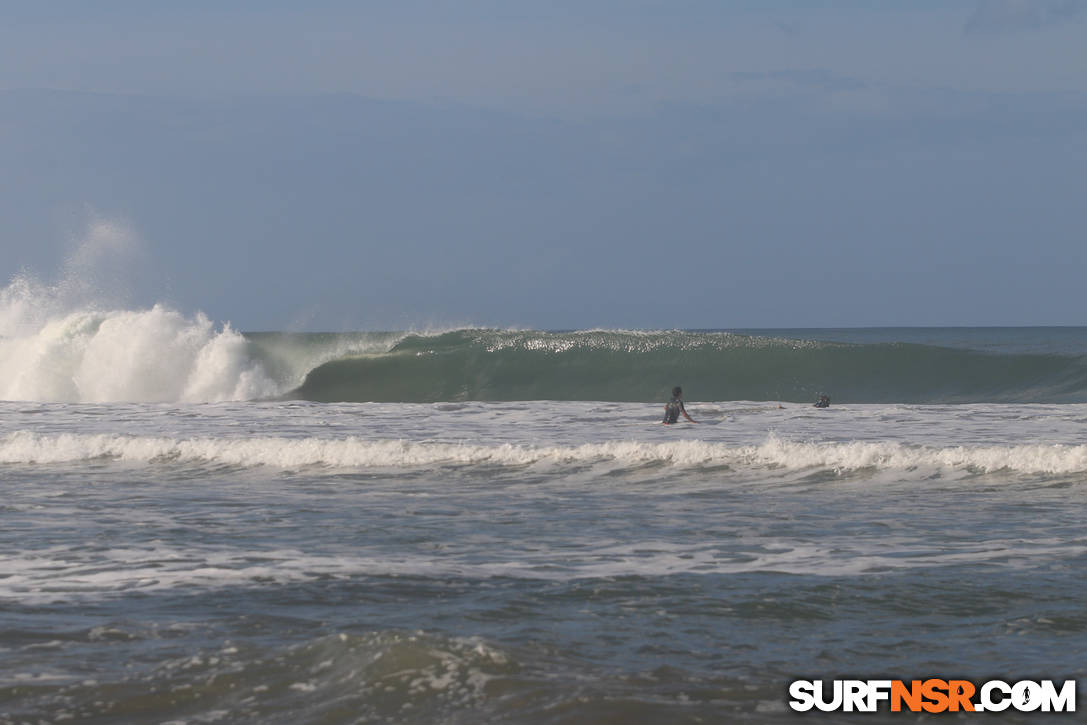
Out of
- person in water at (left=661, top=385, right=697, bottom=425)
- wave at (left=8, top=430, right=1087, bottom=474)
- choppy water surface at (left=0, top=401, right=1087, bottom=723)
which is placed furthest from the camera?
person in water at (left=661, top=385, right=697, bottom=425)

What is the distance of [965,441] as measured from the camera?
14.0 meters

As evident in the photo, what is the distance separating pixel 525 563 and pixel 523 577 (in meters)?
0.45

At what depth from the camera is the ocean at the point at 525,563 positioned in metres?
4.36

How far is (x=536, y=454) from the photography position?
1310 centimetres

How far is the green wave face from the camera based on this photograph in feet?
86.0

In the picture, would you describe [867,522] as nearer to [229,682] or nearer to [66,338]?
[229,682]

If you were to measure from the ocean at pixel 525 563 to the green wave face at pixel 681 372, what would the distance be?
7175 millimetres

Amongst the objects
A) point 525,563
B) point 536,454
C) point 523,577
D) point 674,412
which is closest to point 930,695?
point 523,577

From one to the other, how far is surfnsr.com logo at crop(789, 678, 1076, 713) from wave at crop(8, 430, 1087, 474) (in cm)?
759

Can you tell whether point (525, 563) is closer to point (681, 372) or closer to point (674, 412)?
point (674, 412)

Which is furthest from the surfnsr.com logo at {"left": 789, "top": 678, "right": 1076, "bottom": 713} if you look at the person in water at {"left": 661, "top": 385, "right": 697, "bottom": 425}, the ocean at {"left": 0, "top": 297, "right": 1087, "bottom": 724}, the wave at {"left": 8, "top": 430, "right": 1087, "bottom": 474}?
the person in water at {"left": 661, "top": 385, "right": 697, "bottom": 425}

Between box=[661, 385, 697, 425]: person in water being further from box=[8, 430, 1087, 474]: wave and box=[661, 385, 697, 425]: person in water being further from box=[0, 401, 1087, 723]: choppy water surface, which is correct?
box=[0, 401, 1087, 723]: choppy water surface

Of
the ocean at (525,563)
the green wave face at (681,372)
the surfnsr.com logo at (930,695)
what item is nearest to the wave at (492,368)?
the green wave face at (681,372)

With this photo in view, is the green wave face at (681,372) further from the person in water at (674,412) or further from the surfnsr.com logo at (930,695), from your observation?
the surfnsr.com logo at (930,695)
